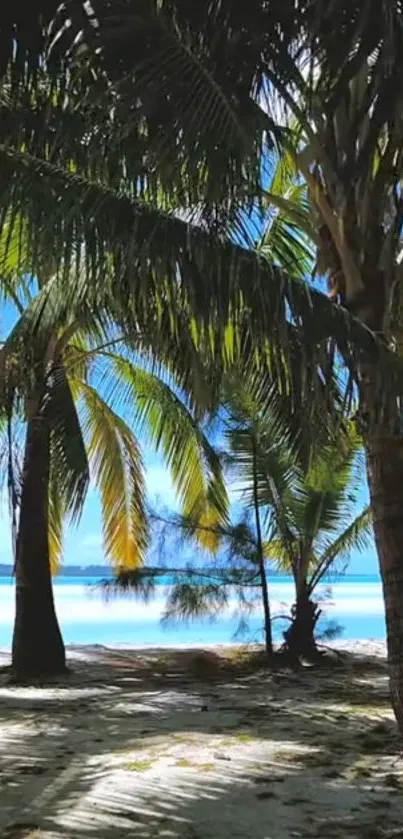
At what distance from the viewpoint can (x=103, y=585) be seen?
33.0ft

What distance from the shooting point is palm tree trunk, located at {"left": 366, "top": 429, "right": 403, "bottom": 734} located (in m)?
4.78

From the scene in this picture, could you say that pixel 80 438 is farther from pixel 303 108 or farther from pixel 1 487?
pixel 303 108

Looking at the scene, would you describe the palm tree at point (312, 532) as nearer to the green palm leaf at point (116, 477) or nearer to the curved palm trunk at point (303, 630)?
the curved palm trunk at point (303, 630)

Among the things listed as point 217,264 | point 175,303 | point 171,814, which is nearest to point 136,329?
point 175,303

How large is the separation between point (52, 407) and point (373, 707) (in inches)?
171

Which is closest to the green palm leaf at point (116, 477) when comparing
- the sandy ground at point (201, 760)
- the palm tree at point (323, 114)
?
the sandy ground at point (201, 760)

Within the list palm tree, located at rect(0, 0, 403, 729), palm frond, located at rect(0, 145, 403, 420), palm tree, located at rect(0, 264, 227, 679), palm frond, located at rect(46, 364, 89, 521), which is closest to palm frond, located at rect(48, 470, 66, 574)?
palm tree, located at rect(0, 264, 227, 679)

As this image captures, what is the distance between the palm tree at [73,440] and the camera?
8008 mm

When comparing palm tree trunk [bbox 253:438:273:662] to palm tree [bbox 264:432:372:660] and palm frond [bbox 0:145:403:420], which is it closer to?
palm tree [bbox 264:432:372:660]

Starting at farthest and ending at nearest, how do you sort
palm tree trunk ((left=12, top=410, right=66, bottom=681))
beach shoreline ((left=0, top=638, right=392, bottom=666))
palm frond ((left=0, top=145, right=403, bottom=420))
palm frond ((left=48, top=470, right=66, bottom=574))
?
beach shoreline ((left=0, top=638, right=392, bottom=666)) → palm frond ((left=48, top=470, right=66, bottom=574)) → palm tree trunk ((left=12, top=410, right=66, bottom=681)) → palm frond ((left=0, top=145, right=403, bottom=420))

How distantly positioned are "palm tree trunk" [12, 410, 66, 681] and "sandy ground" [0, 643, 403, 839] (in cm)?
67

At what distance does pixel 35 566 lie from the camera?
9070 millimetres

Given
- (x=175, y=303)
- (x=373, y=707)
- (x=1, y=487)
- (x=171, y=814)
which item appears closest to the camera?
(x=171, y=814)

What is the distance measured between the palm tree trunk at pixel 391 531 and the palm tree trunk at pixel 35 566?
4825 millimetres
